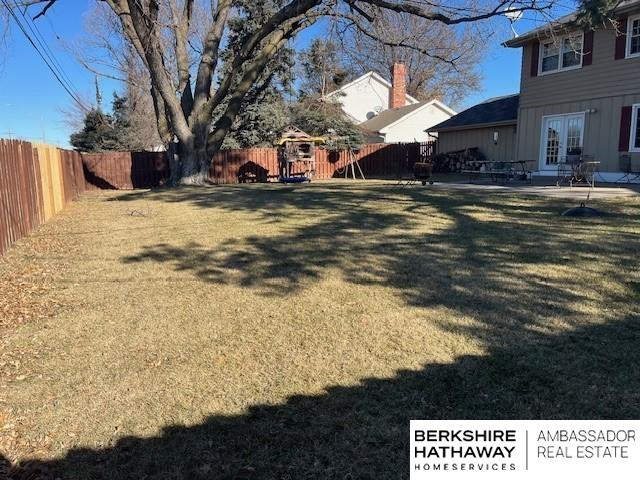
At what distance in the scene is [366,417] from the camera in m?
2.79

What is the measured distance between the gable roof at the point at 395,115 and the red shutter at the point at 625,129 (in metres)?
17.0

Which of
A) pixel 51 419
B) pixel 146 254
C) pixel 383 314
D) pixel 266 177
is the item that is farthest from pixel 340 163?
pixel 51 419

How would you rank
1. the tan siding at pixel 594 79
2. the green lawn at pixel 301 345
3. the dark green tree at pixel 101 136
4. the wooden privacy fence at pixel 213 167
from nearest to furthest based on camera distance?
the green lawn at pixel 301 345
the tan siding at pixel 594 79
the wooden privacy fence at pixel 213 167
the dark green tree at pixel 101 136

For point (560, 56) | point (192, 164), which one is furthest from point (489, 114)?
point (192, 164)

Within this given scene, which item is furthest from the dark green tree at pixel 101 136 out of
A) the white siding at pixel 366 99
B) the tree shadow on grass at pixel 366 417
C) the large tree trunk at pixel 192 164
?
the tree shadow on grass at pixel 366 417

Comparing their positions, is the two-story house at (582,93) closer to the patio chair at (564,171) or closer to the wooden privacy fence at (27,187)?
the patio chair at (564,171)

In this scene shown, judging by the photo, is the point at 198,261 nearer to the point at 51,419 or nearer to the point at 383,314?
the point at 383,314

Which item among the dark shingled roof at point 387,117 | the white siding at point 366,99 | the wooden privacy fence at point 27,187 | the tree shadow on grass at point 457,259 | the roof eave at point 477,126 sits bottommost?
the tree shadow on grass at point 457,259

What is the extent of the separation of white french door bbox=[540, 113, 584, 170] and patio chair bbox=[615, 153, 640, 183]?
166cm

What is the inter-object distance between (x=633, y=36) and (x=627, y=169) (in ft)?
12.7

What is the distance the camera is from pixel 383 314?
430 centimetres

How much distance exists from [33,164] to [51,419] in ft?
28.1

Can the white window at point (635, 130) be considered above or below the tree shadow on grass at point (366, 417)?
above

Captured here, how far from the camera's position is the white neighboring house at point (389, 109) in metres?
31.2
